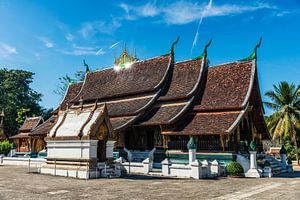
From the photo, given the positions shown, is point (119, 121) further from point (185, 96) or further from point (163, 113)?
point (185, 96)

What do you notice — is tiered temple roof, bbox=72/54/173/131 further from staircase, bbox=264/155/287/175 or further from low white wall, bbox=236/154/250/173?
staircase, bbox=264/155/287/175

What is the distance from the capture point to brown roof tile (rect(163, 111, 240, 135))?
54.6ft

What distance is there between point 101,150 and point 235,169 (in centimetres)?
669

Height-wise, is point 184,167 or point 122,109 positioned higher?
point 122,109

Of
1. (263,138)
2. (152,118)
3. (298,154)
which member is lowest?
(298,154)

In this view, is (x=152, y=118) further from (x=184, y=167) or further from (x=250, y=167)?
(x=250, y=167)

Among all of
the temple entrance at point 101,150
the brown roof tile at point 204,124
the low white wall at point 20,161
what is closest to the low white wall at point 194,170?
the brown roof tile at point 204,124

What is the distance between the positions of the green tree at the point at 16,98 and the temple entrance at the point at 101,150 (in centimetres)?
3868

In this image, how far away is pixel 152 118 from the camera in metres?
20.0

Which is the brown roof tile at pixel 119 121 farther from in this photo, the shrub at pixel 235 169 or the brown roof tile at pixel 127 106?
the shrub at pixel 235 169

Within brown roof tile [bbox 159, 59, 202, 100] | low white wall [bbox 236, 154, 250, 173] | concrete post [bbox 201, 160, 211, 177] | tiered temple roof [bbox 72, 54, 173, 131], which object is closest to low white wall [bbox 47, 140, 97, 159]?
tiered temple roof [bbox 72, 54, 173, 131]

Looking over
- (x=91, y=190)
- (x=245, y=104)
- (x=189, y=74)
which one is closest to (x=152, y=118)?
(x=189, y=74)

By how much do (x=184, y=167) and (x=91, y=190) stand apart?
20.7 ft

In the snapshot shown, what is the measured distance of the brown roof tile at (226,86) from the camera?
18422 mm
